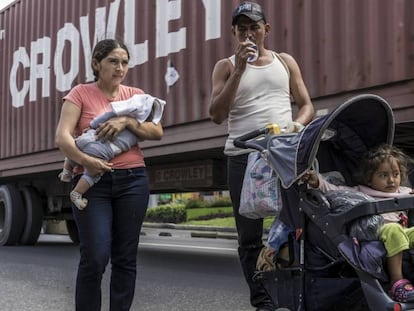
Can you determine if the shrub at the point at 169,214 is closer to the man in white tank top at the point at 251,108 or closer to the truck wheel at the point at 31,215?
the truck wheel at the point at 31,215

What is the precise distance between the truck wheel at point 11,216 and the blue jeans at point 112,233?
290 inches

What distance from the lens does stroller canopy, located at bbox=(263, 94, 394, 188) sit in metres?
2.82

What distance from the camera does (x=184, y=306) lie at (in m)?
4.84

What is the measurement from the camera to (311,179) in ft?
9.69

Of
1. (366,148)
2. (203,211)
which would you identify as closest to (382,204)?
(366,148)

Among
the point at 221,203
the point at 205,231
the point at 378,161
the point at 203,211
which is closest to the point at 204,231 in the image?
the point at 205,231

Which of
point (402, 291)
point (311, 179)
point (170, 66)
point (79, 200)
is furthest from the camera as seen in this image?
point (170, 66)

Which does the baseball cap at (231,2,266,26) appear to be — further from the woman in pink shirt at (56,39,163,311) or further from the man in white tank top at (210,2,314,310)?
the woman in pink shirt at (56,39,163,311)

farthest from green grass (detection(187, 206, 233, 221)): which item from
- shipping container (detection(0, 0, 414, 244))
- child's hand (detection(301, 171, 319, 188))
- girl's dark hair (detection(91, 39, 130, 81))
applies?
child's hand (detection(301, 171, 319, 188))

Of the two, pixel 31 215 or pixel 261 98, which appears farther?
pixel 31 215

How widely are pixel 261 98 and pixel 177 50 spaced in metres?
3.50

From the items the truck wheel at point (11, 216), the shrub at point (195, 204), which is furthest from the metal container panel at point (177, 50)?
the shrub at point (195, 204)

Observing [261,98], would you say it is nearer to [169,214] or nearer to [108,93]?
[108,93]

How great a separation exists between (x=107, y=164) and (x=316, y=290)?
120 cm
